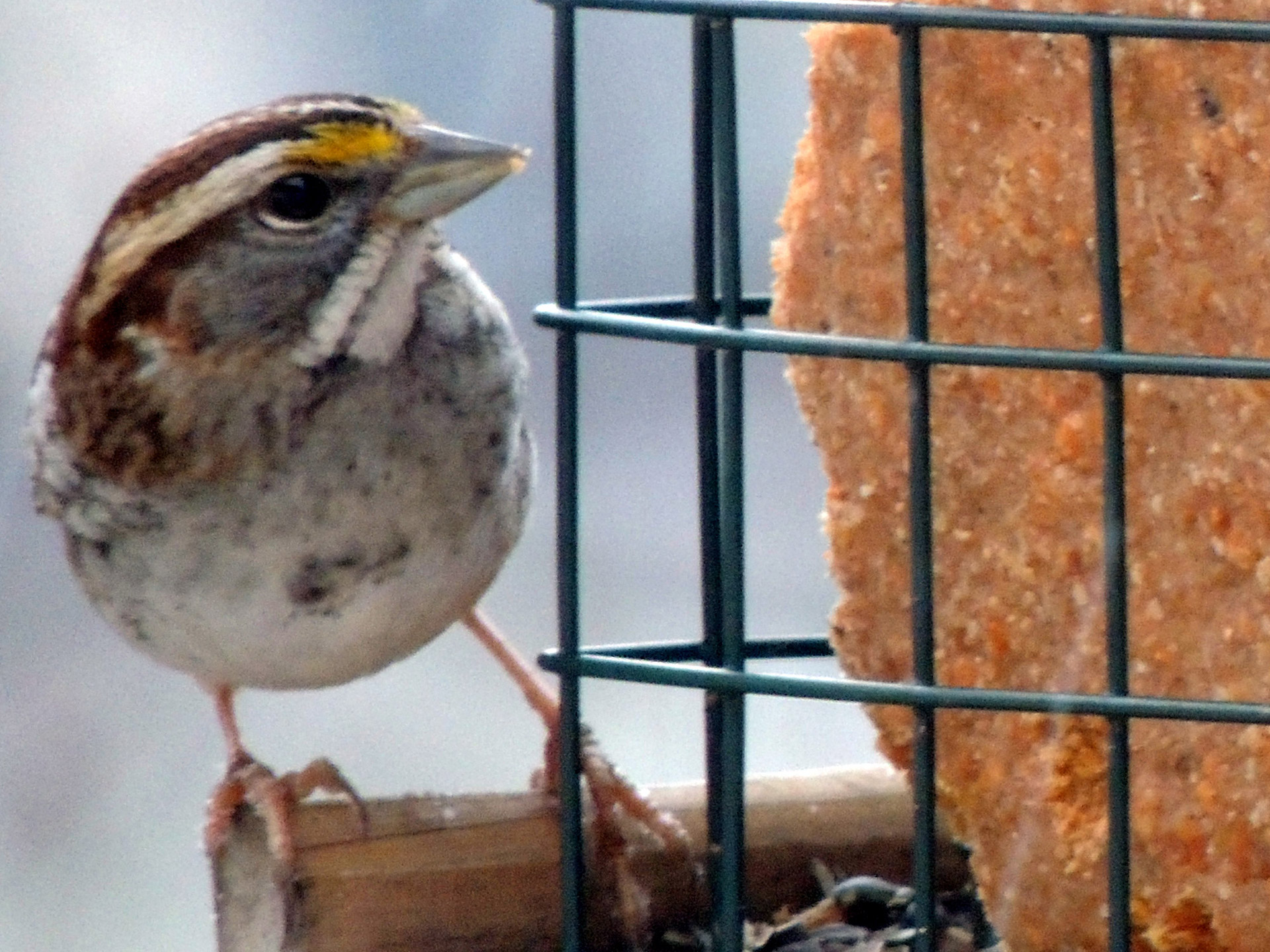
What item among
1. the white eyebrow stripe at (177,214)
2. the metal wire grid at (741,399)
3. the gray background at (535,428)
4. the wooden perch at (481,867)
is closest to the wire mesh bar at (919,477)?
the metal wire grid at (741,399)

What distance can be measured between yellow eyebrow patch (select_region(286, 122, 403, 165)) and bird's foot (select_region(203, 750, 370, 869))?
51 cm

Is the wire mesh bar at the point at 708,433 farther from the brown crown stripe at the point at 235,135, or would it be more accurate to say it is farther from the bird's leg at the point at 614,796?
the brown crown stripe at the point at 235,135

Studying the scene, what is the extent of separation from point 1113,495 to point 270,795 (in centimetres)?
82

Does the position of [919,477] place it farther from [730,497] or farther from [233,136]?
[233,136]

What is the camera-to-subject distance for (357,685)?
17.3 feet

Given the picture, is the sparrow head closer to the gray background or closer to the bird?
the bird

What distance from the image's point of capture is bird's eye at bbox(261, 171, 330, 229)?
242 centimetres

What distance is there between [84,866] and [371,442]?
280 cm

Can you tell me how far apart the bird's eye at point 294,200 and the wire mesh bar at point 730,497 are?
42 centimetres

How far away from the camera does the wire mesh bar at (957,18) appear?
1.72 metres

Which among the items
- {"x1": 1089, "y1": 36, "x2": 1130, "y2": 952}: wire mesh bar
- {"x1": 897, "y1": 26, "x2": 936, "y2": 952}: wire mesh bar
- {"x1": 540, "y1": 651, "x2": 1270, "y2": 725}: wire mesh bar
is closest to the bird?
{"x1": 540, "y1": 651, "x2": 1270, "y2": 725}: wire mesh bar

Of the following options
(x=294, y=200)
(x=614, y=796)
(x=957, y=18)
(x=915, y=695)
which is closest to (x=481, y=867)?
(x=614, y=796)

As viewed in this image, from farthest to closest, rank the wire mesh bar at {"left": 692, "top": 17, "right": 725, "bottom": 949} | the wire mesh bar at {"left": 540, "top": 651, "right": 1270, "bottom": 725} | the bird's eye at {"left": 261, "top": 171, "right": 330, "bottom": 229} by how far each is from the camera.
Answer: the bird's eye at {"left": 261, "top": 171, "right": 330, "bottom": 229}
the wire mesh bar at {"left": 692, "top": 17, "right": 725, "bottom": 949}
the wire mesh bar at {"left": 540, "top": 651, "right": 1270, "bottom": 725}

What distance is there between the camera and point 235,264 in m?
2.45
